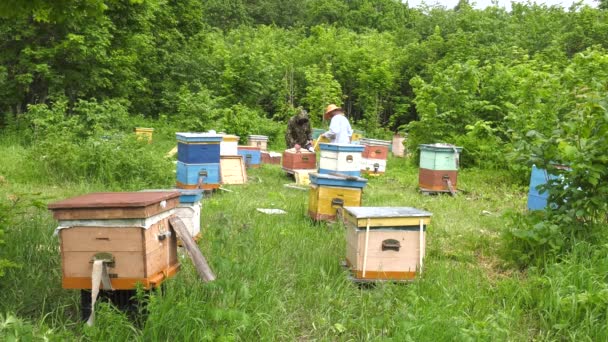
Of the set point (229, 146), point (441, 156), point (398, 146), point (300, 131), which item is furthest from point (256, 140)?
point (441, 156)

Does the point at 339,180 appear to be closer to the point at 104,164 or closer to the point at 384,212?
the point at 384,212

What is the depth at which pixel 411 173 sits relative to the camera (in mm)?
11578

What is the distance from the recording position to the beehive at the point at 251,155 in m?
11.1

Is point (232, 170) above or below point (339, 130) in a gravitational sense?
below

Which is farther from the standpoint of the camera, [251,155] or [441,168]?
[251,155]

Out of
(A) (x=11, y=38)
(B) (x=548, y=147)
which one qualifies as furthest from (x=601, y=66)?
(A) (x=11, y=38)

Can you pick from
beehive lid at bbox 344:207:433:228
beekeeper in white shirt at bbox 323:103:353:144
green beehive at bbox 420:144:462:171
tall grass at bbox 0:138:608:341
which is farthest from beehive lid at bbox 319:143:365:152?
beehive lid at bbox 344:207:433:228

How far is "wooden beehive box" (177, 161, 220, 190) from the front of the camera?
7.45 meters

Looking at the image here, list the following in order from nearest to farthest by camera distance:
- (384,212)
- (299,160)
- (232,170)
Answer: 1. (384,212)
2. (232,170)
3. (299,160)

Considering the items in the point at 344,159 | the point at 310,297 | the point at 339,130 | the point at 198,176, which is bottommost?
the point at 310,297

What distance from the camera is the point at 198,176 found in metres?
7.50

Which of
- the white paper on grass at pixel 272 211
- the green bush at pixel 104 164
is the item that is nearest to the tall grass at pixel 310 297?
the white paper on grass at pixel 272 211

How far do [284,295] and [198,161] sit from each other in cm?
412

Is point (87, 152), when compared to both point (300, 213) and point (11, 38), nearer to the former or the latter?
point (300, 213)
